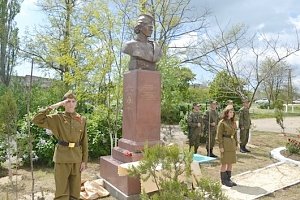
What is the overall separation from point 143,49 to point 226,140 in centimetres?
242

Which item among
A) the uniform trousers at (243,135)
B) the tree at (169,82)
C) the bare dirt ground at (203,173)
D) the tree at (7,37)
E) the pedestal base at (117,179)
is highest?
the tree at (7,37)

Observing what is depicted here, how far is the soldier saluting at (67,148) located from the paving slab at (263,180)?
8.17ft

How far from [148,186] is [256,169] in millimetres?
3833

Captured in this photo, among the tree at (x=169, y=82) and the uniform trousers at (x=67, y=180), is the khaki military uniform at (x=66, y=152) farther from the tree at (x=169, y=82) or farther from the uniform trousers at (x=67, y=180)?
the tree at (x=169, y=82)

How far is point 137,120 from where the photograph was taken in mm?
5922

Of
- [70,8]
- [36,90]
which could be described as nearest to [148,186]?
[36,90]

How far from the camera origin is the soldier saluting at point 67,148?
4676 mm

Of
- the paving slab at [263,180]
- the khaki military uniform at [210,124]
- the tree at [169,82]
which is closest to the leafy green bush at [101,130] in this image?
the khaki military uniform at [210,124]

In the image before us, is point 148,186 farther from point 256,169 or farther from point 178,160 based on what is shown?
point 256,169

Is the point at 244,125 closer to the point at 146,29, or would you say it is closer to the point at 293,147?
the point at 293,147

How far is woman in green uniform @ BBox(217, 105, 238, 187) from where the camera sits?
6297 millimetres

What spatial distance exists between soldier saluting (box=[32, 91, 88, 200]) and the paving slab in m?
2.49

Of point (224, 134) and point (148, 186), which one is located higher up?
point (224, 134)

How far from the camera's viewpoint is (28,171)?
776cm
